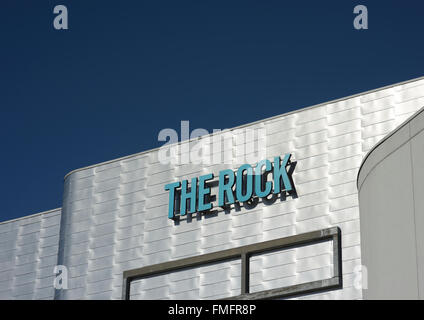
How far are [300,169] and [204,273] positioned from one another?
17.7 feet

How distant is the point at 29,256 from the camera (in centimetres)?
4362

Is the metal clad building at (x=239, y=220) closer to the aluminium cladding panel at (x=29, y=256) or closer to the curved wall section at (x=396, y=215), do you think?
the aluminium cladding panel at (x=29, y=256)

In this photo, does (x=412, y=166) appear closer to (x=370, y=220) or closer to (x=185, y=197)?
(x=370, y=220)

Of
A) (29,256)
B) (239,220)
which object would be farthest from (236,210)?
(29,256)

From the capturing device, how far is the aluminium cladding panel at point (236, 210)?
32.8m

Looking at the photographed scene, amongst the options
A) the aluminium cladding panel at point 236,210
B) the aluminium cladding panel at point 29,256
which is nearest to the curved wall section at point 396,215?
the aluminium cladding panel at point 236,210

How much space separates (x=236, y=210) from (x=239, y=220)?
0.49 metres

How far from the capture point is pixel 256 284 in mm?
33469

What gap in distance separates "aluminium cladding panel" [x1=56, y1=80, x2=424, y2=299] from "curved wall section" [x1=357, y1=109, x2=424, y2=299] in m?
12.1

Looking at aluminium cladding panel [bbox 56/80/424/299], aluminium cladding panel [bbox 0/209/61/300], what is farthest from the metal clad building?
aluminium cladding panel [bbox 0/209/61/300]

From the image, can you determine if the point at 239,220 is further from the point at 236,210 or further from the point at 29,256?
the point at 29,256

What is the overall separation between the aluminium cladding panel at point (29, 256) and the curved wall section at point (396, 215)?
25.1 meters
